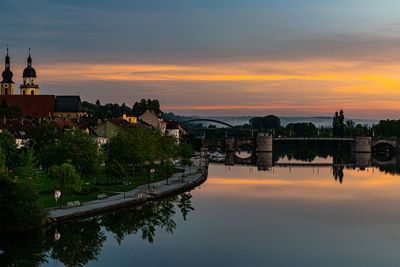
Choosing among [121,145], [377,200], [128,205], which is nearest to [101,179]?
[121,145]

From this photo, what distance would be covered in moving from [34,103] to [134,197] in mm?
122680

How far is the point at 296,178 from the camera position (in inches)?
3728

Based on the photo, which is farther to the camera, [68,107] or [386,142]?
[386,142]

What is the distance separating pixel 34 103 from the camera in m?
170

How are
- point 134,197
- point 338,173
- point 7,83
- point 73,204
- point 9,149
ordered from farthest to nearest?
point 7,83 < point 338,173 < point 9,149 < point 134,197 < point 73,204

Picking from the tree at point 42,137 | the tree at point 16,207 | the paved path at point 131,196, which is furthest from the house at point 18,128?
the tree at point 16,207

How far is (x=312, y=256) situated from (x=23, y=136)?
201 ft

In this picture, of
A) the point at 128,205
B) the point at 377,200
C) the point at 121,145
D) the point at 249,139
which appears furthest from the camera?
the point at 249,139

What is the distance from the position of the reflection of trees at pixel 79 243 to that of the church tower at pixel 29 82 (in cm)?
15261

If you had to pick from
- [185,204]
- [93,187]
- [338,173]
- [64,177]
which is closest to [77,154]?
[93,187]

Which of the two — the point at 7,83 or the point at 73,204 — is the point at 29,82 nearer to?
the point at 7,83

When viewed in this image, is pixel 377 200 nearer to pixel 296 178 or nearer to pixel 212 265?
pixel 296 178

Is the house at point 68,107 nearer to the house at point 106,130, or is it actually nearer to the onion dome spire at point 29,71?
the onion dome spire at point 29,71

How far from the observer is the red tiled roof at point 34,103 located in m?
168
